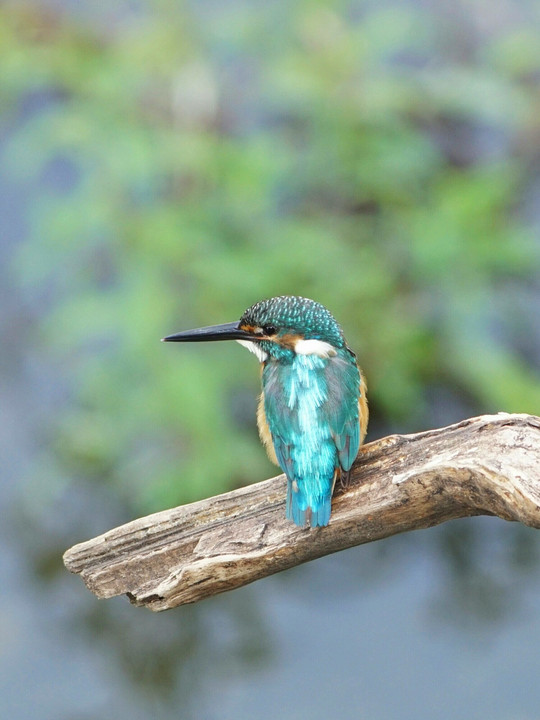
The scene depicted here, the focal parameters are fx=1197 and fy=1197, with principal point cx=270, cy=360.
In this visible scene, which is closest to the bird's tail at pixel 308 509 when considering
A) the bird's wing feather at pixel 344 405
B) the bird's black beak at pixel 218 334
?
the bird's wing feather at pixel 344 405

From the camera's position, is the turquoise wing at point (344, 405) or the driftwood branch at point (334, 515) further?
the turquoise wing at point (344, 405)

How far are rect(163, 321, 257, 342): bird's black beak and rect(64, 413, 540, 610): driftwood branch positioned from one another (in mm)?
486

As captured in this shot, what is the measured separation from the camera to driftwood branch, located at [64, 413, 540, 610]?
2350 millimetres

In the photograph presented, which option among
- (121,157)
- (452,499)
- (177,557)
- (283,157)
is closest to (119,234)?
(121,157)

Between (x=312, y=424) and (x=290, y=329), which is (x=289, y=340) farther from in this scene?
(x=312, y=424)

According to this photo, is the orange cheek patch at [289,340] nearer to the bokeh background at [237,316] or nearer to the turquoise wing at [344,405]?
the turquoise wing at [344,405]

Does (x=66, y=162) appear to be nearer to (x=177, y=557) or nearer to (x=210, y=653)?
(x=210, y=653)

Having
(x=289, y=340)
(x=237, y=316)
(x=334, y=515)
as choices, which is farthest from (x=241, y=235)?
(x=334, y=515)

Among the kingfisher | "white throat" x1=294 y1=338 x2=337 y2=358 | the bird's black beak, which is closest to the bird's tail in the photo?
the kingfisher

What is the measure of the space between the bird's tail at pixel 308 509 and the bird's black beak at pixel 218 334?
2.15ft

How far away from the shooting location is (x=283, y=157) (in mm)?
4980

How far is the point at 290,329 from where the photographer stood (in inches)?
121

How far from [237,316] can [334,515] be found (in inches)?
74.8

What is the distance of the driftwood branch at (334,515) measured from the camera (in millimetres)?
2350
